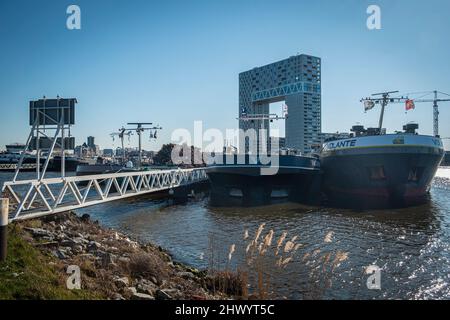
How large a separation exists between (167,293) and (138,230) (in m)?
11.1

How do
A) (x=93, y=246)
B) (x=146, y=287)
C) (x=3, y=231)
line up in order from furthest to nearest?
(x=93, y=246)
(x=146, y=287)
(x=3, y=231)

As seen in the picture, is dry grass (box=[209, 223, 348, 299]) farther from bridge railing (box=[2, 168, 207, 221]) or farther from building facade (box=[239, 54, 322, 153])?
building facade (box=[239, 54, 322, 153])

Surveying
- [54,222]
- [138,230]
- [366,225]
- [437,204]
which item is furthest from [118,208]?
[437,204]

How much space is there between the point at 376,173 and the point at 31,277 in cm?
2811

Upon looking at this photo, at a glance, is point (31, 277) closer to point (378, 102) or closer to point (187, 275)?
point (187, 275)

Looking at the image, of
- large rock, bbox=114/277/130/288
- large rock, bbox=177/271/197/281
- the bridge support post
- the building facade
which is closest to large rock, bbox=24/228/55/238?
A: the bridge support post

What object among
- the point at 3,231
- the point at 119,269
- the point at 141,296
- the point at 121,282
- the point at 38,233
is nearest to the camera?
the point at 3,231

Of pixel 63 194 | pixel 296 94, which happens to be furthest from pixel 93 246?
pixel 296 94

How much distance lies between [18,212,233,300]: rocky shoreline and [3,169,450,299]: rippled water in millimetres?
2089

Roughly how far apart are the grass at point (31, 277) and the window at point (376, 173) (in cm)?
2667

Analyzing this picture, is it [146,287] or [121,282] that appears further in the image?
[146,287]

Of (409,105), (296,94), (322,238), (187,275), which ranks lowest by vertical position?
(322,238)

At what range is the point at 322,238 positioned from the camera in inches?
643
